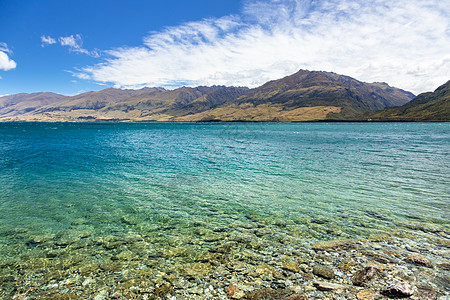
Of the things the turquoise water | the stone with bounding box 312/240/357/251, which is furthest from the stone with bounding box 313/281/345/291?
the turquoise water

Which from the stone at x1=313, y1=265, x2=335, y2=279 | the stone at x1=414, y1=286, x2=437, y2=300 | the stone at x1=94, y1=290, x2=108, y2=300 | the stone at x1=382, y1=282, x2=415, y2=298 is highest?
the stone at x1=382, y1=282, x2=415, y2=298

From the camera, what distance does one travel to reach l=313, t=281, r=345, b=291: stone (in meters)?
8.01

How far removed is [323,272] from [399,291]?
7.96 ft

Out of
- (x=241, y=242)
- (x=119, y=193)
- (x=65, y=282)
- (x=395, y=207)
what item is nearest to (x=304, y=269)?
(x=241, y=242)

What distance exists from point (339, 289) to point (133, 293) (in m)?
7.35

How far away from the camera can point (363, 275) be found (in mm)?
8680

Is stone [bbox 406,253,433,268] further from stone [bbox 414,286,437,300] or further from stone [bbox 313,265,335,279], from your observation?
stone [bbox 313,265,335,279]

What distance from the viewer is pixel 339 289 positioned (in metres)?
7.95

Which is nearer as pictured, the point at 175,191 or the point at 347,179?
the point at 175,191

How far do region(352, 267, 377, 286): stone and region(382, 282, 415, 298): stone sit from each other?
2.27 ft

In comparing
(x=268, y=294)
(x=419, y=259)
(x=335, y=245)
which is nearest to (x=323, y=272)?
(x=268, y=294)

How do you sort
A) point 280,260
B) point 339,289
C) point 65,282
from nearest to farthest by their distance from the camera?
point 339,289
point 65,282
point 280,260

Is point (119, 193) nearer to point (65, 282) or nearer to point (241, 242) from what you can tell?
point (65, 282)

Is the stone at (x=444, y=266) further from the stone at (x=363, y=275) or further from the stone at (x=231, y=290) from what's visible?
the stone at (x=231, y=290)
